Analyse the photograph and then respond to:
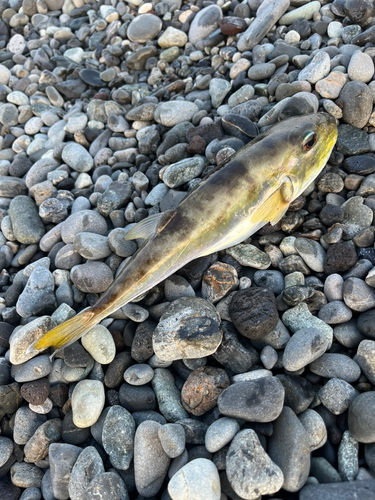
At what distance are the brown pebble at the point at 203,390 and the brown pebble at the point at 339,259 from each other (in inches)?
53.8

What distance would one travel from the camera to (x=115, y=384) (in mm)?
3293

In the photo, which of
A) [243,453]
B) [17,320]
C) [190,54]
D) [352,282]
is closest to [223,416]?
[243,453]

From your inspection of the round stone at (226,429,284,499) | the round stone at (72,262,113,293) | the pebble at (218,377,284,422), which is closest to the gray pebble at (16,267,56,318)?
the round stone at (72,262,113,293)

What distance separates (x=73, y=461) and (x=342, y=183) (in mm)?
3495

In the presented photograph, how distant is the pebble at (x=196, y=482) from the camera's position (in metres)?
2.45

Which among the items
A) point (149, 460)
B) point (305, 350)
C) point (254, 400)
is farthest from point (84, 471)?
point (305, 350)

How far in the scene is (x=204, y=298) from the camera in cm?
355

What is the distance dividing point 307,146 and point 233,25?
133 inches

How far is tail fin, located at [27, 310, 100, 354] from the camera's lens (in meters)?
3.17

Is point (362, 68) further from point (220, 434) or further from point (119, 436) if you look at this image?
point (119, 436)

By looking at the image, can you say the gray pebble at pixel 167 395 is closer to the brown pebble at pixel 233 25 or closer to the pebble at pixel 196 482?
the pebble at pixel 196 482

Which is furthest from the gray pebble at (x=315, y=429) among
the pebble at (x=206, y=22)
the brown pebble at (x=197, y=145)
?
the pebble at (x=206, y=22)

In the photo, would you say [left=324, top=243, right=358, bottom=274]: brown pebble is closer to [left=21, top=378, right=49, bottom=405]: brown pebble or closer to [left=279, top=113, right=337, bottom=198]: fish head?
[left=279, top=113, right=337, bottom=198]: fish head

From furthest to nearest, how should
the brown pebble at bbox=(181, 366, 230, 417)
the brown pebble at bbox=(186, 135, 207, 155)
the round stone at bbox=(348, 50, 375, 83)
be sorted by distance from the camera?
the brown pebble at bbox=(186, 135, 207, 155)
the round stone at bbox=(348, 50, 375, 83)
the brown pebble at bbox=(181, 366, 230, 417)
